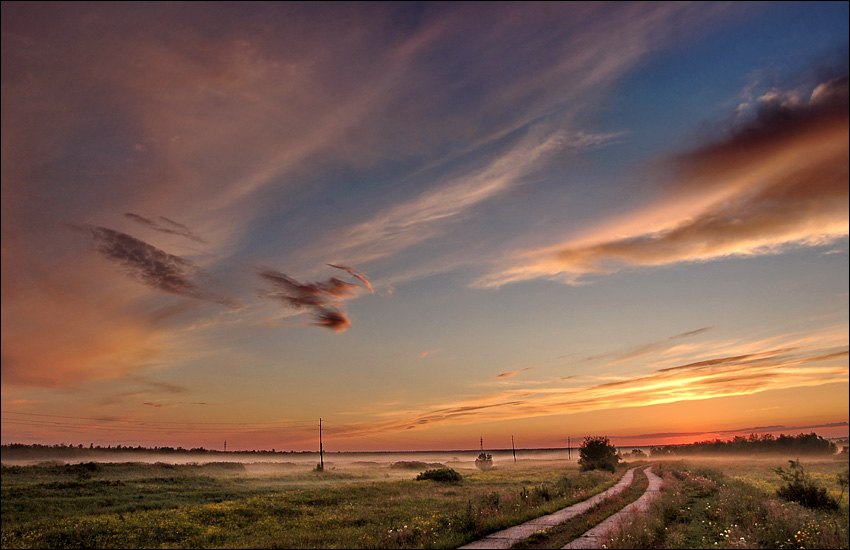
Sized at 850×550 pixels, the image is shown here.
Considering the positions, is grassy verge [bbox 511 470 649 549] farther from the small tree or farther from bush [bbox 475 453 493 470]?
bush [bbox 475 453 493 470]

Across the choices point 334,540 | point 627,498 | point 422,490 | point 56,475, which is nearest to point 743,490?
point 627,498

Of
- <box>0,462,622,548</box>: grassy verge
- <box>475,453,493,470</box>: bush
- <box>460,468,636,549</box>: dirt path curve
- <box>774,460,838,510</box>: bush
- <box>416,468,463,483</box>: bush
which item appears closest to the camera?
<box>460,468,636,549</box>: dirt path curve

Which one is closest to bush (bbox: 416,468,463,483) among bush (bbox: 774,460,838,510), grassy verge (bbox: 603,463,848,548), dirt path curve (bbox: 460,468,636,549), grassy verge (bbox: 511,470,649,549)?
grassy verge (bbox: 511,470,649,549)

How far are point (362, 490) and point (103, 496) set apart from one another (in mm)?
27077

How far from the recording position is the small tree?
78.9m

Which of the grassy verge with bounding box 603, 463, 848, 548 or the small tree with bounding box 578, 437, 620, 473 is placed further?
the small tree with bounding box 578, 437, 620, 473

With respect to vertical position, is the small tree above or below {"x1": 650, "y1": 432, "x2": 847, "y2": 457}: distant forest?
above

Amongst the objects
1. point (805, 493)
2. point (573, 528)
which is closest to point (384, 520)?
point (573, 528)

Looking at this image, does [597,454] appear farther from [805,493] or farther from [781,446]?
[781,446]

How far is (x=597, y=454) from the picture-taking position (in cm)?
8131

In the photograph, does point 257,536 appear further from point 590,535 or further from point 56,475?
point 56,475

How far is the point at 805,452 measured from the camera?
14900 centimetres

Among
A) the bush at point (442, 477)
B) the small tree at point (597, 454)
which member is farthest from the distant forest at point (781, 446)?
the bush at point (442, 477)

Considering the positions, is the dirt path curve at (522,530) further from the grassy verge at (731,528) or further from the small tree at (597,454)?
the small tree at (597,454)
